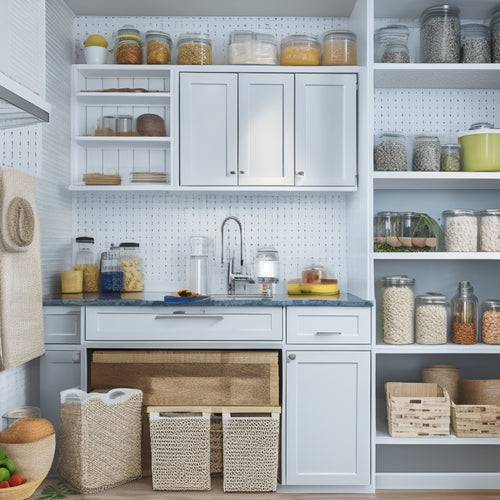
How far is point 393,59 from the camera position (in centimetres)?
315

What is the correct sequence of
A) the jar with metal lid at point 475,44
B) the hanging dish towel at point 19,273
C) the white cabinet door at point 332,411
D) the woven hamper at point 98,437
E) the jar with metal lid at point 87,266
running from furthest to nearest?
1. the jar with metal lid at point 87,266
2. the jar with metal lid at point 475,44
3. the white cabinet door at point 332,411
4. the woven hamper at point 98,437
5. the hanging dish towel at point 19,273

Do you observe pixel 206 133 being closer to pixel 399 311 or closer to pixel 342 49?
pixel 342 49

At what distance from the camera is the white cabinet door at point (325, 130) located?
3.33 m

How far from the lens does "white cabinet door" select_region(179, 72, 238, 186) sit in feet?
11.0

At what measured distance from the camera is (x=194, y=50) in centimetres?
338

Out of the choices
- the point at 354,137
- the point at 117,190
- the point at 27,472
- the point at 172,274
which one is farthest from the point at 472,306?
the point at 27,472

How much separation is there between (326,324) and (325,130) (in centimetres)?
111

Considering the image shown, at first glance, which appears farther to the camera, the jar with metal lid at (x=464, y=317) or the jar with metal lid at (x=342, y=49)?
the jar with metal lid at (x=342, y=49)

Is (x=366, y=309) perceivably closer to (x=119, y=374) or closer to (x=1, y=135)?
(x=119, y=374)

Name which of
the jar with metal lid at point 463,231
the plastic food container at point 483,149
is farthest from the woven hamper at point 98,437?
the plastic food container at point 483,149

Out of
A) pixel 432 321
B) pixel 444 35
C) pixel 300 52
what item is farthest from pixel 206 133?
pixel 432 321

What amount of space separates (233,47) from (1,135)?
137cm

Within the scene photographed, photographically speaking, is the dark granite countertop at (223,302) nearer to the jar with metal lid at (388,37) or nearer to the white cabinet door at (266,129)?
the white cabinet door at (266,129)

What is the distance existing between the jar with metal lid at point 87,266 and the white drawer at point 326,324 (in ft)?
4.00
